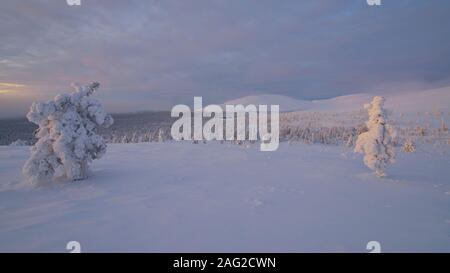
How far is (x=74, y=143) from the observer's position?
10.1 metres

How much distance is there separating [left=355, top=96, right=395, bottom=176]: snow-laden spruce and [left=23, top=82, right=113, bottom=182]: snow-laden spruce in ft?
35.6

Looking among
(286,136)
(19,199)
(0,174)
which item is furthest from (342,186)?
(286,136)

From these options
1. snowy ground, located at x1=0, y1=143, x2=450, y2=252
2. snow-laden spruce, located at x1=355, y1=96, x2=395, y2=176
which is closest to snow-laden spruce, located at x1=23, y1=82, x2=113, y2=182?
snowy ground, located at x1=0, y1=143, x2=450, y2=252

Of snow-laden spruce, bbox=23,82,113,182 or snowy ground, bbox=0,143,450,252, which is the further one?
snow-laden spruce, bbox=23,82,113,182

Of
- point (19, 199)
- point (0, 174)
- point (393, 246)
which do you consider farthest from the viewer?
point (0, 174)

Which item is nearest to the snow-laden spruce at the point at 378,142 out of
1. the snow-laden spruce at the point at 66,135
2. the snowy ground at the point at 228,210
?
the snowy ground at the point at 228,210

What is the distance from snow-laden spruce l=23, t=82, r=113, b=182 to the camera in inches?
380

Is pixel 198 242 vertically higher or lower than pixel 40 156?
lower

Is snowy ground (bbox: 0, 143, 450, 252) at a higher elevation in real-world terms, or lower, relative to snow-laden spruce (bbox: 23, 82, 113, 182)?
lower

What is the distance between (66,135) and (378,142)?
12.3 meters

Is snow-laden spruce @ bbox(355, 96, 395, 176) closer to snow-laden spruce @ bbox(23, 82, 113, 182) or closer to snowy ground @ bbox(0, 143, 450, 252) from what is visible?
snowy ground @ bbox(0, 143, 450, 252)
